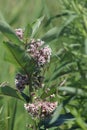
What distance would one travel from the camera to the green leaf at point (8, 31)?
1.14 m

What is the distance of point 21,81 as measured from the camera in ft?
3.99

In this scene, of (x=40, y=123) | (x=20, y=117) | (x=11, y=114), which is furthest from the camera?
(x=20, y=117)

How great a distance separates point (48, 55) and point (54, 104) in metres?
0.12

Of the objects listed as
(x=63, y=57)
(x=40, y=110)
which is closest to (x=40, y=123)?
(x=40, y=110)

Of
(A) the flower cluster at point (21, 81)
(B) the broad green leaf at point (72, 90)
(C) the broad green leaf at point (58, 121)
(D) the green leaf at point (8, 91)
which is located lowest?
(C) the broad green leaf at point (58, 121)

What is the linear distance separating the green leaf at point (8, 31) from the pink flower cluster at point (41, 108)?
0.15 metres

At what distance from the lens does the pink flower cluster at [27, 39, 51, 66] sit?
116 centimetres

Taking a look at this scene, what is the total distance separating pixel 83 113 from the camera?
126cm

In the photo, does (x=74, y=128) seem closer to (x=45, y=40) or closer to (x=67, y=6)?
(x=45, y=40)

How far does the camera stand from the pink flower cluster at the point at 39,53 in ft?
3.81

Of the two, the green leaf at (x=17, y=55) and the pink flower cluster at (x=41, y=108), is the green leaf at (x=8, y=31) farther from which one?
the pink flower cluster at (x=41, y=108)

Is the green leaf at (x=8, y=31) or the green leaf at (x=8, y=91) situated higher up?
the green leaf at (x=8, y=31)

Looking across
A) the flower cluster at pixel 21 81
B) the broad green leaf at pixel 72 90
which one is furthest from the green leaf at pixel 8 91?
the broad green leaf at pixel 72 90

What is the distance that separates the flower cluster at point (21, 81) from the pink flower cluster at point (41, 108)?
5cm
